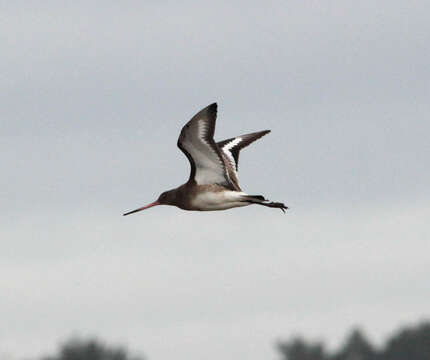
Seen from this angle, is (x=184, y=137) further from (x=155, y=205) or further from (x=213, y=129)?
(x=155, y=205)

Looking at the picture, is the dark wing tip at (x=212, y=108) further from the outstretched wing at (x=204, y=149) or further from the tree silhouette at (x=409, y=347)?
the tree silhouette at (x=409, y=347)

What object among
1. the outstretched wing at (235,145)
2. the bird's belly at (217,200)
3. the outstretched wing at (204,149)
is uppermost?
the outstretched wing at (235,145)

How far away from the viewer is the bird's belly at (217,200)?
39062mm

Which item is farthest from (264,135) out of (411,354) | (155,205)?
(411,354)

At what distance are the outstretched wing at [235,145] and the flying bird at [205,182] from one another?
5.33ft

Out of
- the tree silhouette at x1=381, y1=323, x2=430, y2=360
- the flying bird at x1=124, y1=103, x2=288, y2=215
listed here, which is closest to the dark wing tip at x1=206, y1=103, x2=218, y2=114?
the flying bird at x1=124, y1=103, x2=288, y2=215

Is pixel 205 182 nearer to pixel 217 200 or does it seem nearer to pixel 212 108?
pixel 217 200

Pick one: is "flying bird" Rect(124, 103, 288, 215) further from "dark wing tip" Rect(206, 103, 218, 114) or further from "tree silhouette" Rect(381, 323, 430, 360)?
"tree silhouette" Rect(381, 323, 430, 360)

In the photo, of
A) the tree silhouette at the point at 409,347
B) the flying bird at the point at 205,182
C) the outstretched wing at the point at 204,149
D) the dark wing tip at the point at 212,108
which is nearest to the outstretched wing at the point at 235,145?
the flying bird at the point at 205,182

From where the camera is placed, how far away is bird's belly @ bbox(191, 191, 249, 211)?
39.1 m

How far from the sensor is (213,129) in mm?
37500

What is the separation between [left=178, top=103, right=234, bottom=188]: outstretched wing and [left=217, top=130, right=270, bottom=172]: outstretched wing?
2.43 m

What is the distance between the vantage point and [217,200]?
129 ft

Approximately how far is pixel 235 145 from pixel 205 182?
398cm
